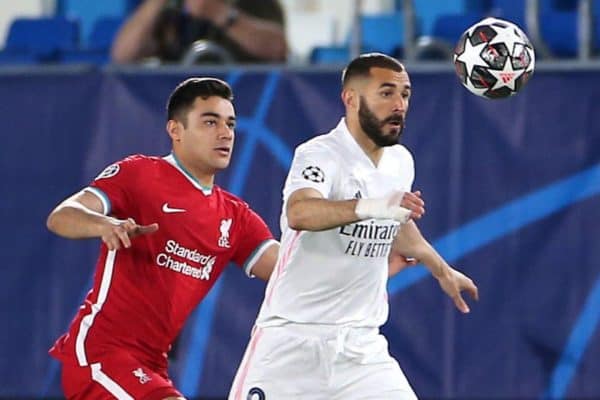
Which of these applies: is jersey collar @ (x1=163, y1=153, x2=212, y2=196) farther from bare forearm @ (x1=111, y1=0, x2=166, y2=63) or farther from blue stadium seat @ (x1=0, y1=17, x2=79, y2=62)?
blue stadium seat @ (x1=0, y1=17, x2=79, y2=62)

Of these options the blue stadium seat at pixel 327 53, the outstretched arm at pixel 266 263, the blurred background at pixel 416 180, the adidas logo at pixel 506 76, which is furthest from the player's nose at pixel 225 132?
the blue stadium seat at pixel 327 53

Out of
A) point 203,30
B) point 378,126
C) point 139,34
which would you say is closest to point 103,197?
point 378,126

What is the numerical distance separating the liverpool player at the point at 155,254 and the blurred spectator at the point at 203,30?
4436 mm

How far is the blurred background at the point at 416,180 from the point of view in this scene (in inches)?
467

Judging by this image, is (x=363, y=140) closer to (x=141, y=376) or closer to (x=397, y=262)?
(x=397, y=262)

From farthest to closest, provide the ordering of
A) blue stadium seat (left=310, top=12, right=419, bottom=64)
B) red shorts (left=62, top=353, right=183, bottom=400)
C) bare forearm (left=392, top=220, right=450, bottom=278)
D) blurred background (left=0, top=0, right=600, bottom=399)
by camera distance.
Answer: blue stadium seat (left=310, top=12, right=419, bottom=64) → blurred background (left=0, top=0, right=600, bottom=399) → bare forearm (left=392, top=220, right=450, bottom=278) → red shorts (left=62, top=353, right=183, bottom=400)

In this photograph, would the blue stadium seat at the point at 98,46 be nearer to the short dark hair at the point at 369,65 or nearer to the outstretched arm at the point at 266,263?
the outstretched arm at the point at 266,263

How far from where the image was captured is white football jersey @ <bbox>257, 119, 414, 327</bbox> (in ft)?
25.9

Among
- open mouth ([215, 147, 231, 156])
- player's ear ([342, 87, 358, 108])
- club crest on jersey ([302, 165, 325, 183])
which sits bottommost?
open mouth ([215, 147, 231, 156])

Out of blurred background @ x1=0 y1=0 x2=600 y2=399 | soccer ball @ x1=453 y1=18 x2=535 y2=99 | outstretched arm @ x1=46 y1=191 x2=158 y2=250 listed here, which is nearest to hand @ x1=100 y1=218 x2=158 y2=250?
outstretched arm @ x1=46 y1=191 x2=158 y2=250

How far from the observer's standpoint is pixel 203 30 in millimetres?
12898

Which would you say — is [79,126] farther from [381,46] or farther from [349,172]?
[349,172]

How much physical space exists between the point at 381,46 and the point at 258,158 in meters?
1.97

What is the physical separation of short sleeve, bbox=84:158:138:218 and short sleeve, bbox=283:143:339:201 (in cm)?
81
